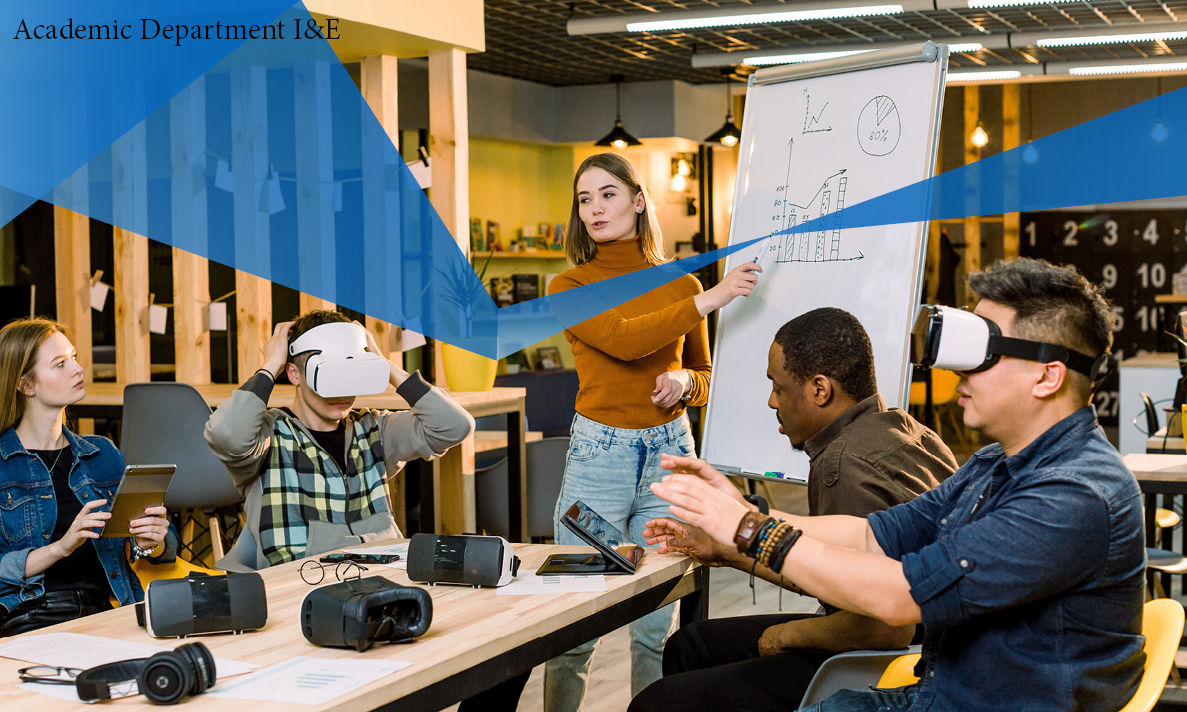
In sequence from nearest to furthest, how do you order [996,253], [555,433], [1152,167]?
[555,433] → [1152,167] → [996,253]

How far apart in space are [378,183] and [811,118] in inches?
88.3

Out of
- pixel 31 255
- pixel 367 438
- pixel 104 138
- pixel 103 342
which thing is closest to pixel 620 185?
pixel 367 438

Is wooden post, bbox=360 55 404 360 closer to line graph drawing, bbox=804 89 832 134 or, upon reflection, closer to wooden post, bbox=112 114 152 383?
wooden post, bbox=112 114 152 383

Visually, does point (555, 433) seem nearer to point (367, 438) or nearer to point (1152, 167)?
point (367, 438)

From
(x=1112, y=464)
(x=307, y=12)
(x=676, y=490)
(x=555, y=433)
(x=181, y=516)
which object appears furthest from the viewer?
(x=555, y=433)

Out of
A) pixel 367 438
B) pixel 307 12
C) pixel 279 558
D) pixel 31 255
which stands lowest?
pixel 279 558

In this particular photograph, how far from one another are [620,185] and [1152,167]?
32.7 ft

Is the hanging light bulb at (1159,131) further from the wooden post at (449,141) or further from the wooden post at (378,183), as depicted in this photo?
the wooden post at (378,183)

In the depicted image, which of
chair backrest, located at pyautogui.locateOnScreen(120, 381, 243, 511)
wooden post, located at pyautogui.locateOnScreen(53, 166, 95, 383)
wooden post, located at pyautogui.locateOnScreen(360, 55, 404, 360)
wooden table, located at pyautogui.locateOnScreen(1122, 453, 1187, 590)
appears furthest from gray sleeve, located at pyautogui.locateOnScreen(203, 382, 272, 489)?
wooden post, located at pyautogui.locateOnScreen(53, 166, 95, 383)

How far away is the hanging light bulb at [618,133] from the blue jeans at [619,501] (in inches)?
267

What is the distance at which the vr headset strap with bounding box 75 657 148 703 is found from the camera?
1.59 m

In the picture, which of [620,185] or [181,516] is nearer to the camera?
[620,185]

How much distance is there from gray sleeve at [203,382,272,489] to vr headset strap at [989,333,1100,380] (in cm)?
168

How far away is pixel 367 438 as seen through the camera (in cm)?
291
